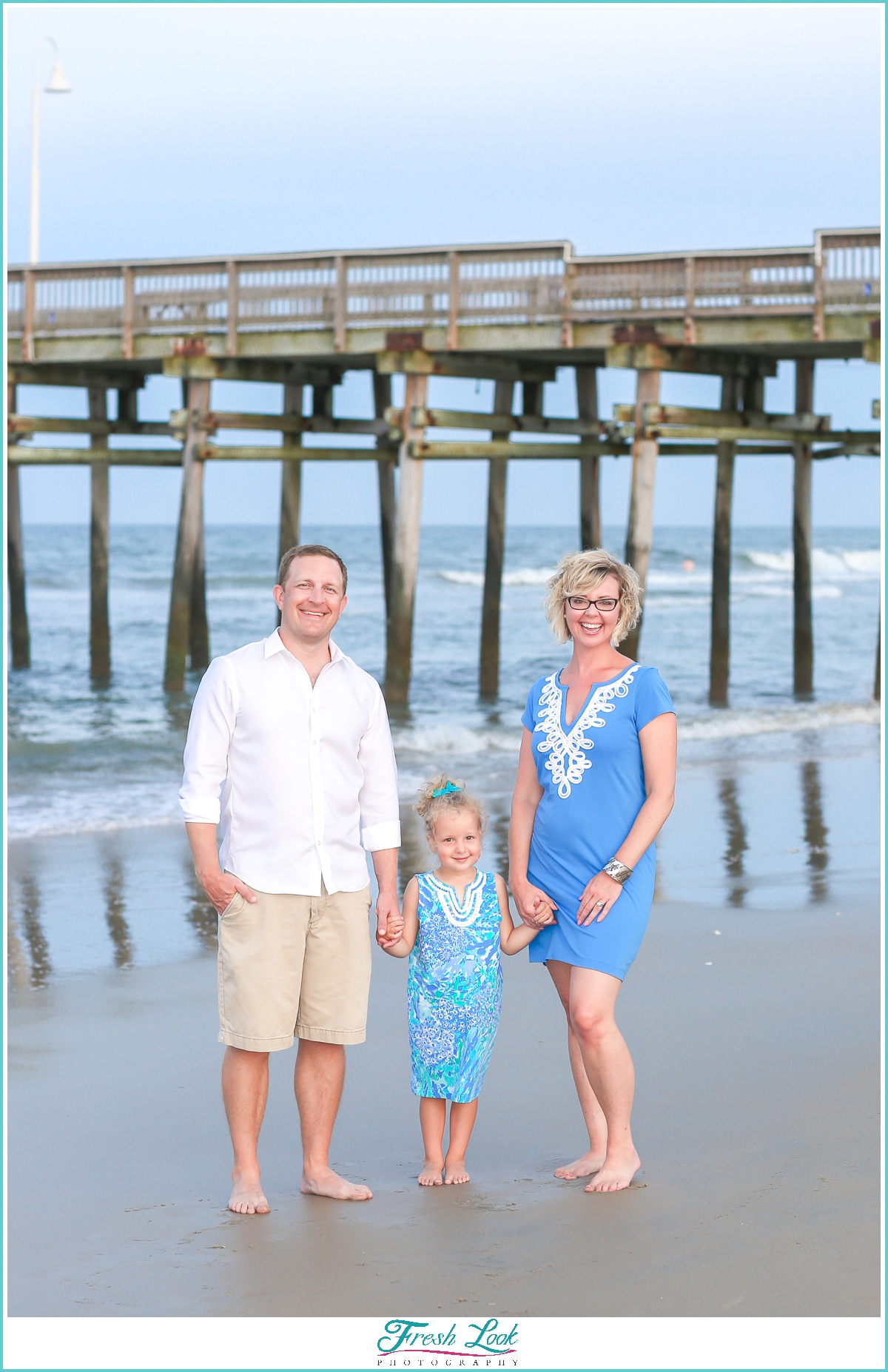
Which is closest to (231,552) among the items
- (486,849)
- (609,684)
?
(486,849)

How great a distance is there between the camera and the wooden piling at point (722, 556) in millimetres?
17703

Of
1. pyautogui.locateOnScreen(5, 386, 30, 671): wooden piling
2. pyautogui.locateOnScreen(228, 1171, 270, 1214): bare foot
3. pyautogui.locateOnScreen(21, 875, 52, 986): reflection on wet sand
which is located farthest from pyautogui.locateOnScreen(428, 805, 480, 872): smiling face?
pyautogui.locateOnScreen(5, 386, 30, 671): wooden piling

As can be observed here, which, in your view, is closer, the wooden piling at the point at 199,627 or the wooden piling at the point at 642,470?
the wooden piling at the point at 642,470

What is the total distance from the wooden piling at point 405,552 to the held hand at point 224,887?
39.6 feet

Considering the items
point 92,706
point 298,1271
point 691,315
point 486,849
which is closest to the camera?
point 298,1271

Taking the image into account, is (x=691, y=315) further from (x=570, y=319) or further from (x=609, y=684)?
(x=609, y=684)

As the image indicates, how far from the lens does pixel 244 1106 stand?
4289 millimetres

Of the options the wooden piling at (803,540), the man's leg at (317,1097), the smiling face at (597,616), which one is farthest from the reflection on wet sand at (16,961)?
the wooden piling at (803,540)

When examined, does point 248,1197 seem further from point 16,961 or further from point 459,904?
point 16,961

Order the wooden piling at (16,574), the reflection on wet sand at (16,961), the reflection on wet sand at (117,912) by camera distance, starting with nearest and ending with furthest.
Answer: the reflection on wet sand at (16,961)
the reflection on wet sand at (117,912)
the wooden piling at (16,574)

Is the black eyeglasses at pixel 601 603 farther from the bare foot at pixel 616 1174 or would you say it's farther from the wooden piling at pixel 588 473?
the wooden piling at pixel 588 473

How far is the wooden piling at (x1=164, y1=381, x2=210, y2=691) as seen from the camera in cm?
1784

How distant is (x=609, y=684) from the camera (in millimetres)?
4355

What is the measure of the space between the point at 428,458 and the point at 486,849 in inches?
302
